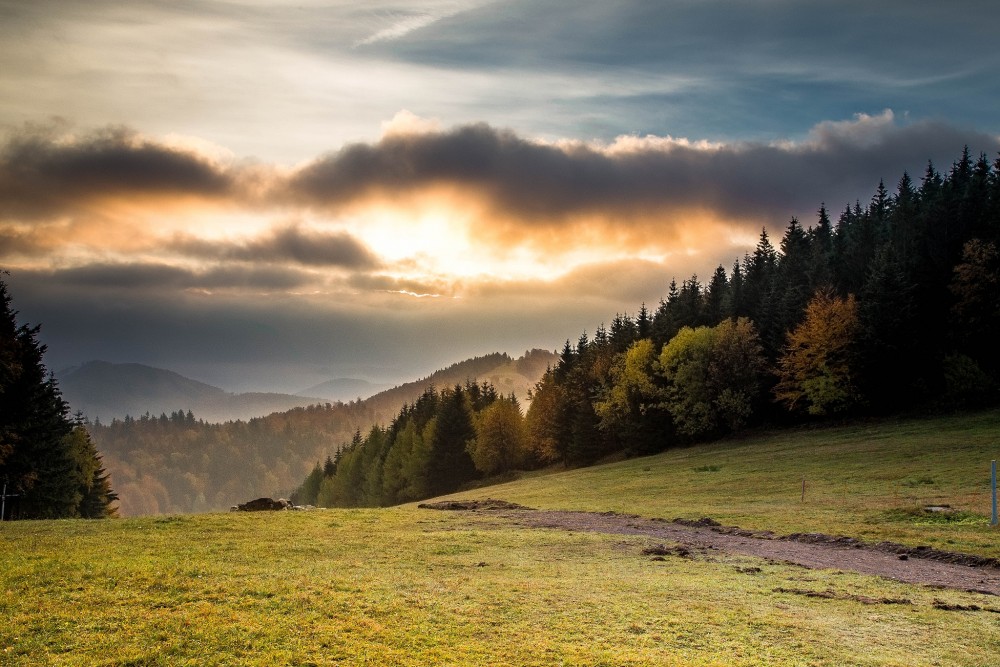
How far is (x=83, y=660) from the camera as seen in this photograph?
436 inches

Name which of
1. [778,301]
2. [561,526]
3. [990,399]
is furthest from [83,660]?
[778,301]

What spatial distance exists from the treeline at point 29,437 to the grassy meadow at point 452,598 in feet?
80.2

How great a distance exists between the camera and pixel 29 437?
55.2 m

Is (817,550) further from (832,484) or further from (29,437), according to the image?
(29,437)

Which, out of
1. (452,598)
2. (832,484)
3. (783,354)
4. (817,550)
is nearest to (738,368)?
(783,354)

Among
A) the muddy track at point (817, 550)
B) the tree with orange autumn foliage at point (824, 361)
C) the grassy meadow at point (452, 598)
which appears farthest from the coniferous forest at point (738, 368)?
the muddy track at point (817, 550)

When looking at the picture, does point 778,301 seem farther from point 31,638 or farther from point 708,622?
point 31,638

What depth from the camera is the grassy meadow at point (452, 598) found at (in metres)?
12.0

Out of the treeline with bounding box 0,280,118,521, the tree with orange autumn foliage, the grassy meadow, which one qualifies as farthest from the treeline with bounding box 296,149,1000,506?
the treeline with bounding box 0,280,118,521

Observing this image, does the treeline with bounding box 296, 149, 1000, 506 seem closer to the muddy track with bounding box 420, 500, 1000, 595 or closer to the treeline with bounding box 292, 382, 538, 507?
the treeline with bounding box 292, 382, 538, 507

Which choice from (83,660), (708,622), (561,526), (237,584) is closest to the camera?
(83,660)

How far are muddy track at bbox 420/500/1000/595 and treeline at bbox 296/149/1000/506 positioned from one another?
47.5 m

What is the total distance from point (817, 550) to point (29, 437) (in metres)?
58.6

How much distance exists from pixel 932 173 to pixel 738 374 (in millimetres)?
78281
